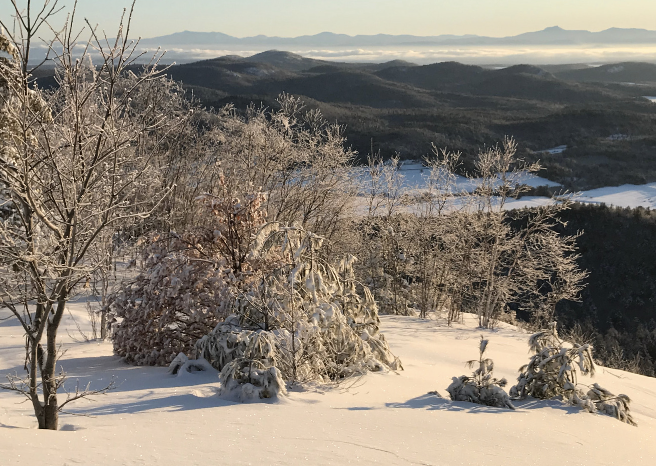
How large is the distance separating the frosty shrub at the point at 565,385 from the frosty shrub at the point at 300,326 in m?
1.62

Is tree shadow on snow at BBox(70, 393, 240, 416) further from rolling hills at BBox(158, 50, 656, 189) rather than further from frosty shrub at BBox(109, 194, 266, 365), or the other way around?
rolling hills at BBox(158, 50, 656, 189)

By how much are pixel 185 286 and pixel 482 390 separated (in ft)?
13.2

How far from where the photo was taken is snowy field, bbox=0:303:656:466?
3.61 metres

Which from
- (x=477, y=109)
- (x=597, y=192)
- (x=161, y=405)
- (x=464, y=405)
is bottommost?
(x=597, y=192)

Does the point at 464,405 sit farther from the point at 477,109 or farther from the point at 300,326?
the point at 477,109

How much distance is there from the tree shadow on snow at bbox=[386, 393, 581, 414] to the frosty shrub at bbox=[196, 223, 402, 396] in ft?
3.19

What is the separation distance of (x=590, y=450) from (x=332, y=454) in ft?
7.60

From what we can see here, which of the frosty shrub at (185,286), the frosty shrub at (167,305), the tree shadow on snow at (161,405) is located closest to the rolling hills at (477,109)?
the frosty shrub at (185,286)

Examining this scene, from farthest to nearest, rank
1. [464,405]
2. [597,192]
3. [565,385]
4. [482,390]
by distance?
[597,192] → [565,385] → [482,390] → [464,405]

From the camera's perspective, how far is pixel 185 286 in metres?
7.45

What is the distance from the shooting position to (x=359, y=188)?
63.1 ft

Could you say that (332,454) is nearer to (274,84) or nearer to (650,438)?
(650,438)

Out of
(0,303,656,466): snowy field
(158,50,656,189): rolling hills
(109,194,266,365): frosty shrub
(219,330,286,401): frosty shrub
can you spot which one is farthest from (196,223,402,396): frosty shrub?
(158,50,656,189): rolling hills

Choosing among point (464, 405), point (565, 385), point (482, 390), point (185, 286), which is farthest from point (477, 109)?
point (464, 405)
